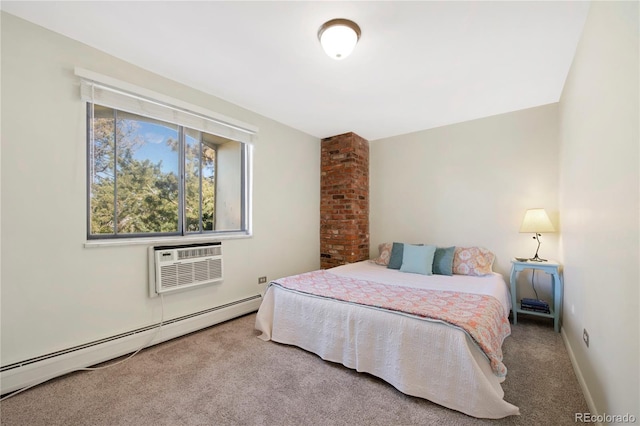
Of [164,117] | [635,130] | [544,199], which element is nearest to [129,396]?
[164,117]

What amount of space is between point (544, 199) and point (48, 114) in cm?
454

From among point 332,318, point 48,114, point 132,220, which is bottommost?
point 332,318

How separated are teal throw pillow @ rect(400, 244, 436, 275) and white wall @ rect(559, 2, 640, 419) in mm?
1292

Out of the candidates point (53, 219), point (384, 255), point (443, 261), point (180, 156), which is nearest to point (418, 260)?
point (443, 261)

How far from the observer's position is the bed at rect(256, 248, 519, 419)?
153 cm

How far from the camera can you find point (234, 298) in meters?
3.01

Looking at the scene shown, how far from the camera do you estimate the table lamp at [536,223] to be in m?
2.73

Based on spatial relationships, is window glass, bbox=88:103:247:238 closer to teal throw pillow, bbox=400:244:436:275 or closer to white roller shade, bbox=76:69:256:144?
white roller shade, bbox=76:69:256:144

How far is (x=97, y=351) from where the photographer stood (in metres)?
2.03

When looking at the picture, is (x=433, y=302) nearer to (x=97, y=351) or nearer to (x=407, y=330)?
(x=407, y=330)

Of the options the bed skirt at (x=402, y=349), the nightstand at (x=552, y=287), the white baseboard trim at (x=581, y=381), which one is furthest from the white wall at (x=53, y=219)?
the nightstand at (x=552, y=287)

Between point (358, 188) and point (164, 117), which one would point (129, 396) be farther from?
point (358, 188)

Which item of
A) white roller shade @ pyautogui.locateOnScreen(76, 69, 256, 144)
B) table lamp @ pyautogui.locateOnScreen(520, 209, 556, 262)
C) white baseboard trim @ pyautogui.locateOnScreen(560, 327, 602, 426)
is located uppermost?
white roller shade @ pyautogui.locateOnScreen(76, 69, 256, 144)

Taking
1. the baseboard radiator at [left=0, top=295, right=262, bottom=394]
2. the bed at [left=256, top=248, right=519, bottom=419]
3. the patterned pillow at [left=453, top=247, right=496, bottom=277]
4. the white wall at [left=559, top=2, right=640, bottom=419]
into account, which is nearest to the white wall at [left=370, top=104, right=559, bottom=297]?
the patterned pillow at [left=453, top=247, right=496, bottom=277]
